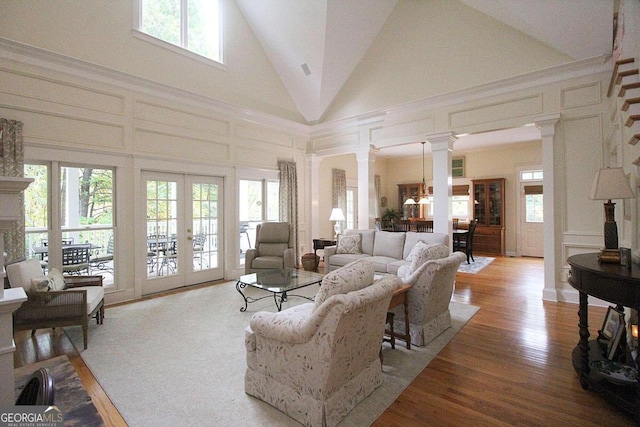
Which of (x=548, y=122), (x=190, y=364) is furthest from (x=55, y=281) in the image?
(x=548, y=122)

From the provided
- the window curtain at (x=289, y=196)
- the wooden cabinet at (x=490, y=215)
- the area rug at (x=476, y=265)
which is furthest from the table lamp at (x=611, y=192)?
the wooden cabinet at (x=490, y=215)

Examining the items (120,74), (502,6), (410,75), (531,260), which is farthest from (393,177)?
(120,74)

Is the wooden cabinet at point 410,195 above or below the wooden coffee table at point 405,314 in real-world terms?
above

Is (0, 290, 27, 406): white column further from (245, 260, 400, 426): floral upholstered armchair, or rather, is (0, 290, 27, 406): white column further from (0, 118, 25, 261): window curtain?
(0, 118, 25, 261): window curtain

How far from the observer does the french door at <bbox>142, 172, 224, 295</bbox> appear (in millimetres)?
4844

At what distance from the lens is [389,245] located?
209 inches

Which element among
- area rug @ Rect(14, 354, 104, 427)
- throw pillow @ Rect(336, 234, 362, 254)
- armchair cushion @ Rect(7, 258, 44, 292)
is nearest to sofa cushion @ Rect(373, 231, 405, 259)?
throw pillow @ Rect(336, 234, 362, 254)

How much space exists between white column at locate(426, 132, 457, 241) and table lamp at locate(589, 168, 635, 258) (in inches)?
111

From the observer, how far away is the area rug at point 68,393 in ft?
6.17

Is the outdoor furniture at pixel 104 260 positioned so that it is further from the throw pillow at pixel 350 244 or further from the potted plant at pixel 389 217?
the potted plant at pixel 389 217

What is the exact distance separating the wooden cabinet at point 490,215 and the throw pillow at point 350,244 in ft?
16.5

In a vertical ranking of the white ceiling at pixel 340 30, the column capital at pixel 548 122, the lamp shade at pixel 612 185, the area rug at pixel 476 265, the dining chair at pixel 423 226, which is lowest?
the area rug at pixel 476 265

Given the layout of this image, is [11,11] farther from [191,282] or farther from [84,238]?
[191,282]

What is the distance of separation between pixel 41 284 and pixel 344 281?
9.81ft
